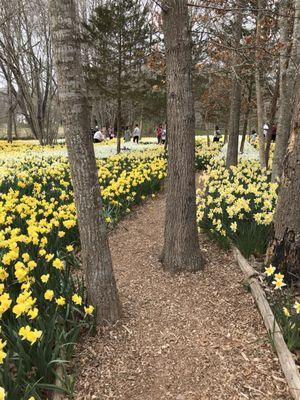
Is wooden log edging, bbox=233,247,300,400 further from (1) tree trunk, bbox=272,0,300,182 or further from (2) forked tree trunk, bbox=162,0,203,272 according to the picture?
(1) tree trunk, bbox=272,0,300,182

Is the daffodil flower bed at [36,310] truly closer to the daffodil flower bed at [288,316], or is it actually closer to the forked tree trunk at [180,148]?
the forked tree trunk at [180,148]

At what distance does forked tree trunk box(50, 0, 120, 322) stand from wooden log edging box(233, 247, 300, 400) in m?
1.50

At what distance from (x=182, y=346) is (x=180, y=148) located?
7.50 feet

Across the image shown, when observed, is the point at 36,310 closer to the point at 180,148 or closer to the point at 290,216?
the point at 180,148

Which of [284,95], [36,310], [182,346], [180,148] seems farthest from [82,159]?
[284,95]

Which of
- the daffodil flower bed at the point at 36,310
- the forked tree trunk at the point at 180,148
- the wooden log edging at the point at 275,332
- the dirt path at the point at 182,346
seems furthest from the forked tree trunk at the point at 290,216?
the daffodil flower bed at the point at 36,310

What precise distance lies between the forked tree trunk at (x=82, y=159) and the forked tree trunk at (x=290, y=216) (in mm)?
1955

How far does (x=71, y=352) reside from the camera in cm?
303

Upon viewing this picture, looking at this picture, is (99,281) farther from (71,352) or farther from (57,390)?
(57,390)

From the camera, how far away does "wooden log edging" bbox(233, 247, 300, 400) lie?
2748mm

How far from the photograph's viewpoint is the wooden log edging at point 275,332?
275 centimetres

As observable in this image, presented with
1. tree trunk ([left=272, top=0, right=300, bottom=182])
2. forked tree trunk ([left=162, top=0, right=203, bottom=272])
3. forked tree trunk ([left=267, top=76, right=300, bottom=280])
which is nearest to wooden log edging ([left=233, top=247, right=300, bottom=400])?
forked tree trunk ([left=267, top=76, right=300, bottom=280])

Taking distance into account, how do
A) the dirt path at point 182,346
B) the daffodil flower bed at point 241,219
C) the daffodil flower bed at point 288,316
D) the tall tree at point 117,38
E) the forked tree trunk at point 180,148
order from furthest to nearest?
1. the tall tree at point 117,38
2. the daffodil flower bed at point 241,219
3. the forked tree trunk at point 180,148
4. the daffodil flower bed at point 288,316
5. the dirt path at point 182,346

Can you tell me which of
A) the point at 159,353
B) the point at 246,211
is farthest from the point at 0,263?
the point at 246,211
